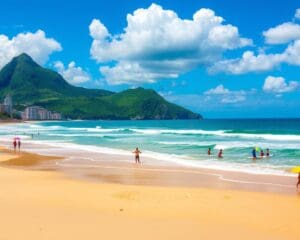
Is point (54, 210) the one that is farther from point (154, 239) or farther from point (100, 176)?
point (100, 176)

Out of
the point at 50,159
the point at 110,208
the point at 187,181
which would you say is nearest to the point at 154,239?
the point at 110,208

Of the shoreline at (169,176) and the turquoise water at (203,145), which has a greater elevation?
the turquoise water at (203,145)

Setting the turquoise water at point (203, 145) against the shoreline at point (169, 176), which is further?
the turquoise water at point (203, 145)

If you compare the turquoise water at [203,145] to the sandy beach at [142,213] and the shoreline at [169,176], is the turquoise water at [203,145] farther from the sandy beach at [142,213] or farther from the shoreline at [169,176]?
the sandy beach at [142,213]

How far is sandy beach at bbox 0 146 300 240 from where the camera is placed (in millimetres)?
9195

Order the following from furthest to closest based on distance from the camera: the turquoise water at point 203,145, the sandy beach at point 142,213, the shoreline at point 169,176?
the turquoise water at point 203,145
the shoreline at point 169,176
the sandy beach at point 142,213

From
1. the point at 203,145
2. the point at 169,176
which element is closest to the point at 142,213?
the point at 169,176

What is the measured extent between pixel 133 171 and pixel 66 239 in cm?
1425

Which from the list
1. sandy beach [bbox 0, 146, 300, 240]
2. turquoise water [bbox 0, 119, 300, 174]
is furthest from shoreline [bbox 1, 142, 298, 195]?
turquoise water [bbox 0, 119, 300, 174]

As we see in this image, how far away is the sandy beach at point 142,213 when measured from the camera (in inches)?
362

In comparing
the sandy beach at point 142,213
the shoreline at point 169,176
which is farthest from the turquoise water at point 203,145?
the sandy beach at point 142,213

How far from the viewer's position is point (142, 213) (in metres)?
11.1

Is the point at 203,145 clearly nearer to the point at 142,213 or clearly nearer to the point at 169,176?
the point at 169,176

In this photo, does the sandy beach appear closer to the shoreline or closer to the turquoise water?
the shoreline
